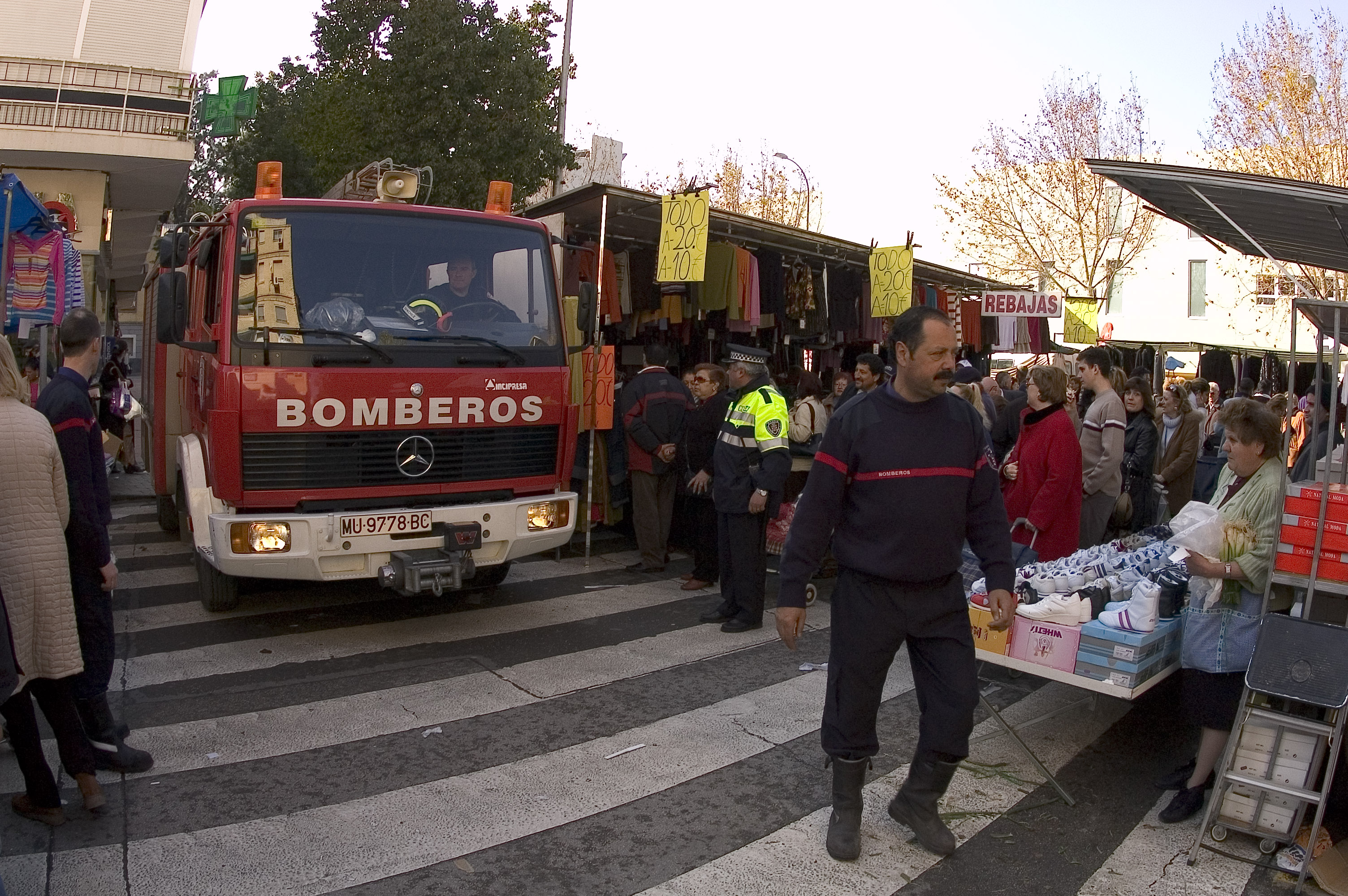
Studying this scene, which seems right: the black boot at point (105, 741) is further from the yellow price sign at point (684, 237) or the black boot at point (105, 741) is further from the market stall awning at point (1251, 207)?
the yellow price sign at point (684, 237)

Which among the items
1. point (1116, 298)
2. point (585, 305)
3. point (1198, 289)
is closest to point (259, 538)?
point (585, 305)

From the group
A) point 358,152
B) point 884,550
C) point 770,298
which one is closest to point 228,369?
point 884,550

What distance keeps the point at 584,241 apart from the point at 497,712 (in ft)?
20.8

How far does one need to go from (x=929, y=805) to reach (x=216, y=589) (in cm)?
504

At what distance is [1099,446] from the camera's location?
7.42m

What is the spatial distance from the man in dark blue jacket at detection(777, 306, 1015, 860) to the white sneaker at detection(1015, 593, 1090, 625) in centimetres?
75

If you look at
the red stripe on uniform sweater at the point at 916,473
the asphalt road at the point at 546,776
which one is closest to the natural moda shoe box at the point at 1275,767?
the asphalt road at the point at 546,776

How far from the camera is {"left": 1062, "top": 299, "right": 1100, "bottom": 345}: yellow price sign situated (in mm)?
15594

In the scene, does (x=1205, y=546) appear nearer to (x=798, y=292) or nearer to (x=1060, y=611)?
(x=1060, y=611)

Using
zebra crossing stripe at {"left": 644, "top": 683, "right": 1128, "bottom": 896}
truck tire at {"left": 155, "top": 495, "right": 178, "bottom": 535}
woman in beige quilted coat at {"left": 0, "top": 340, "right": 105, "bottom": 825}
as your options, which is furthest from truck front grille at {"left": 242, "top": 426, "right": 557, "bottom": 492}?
truck tire at {"left": 155, "top": 495, "right": 178, "bottom": 535}

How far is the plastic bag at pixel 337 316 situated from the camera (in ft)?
19.5

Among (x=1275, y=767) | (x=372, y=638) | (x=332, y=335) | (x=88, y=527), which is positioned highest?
(x=332, y=335)

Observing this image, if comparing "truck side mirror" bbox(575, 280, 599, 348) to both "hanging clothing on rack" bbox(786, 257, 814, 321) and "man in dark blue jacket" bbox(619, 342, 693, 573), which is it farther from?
"hanging clothing on rack" bbox(786, 257, 814, 321)

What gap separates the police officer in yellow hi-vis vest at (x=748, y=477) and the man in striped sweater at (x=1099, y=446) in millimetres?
2216
